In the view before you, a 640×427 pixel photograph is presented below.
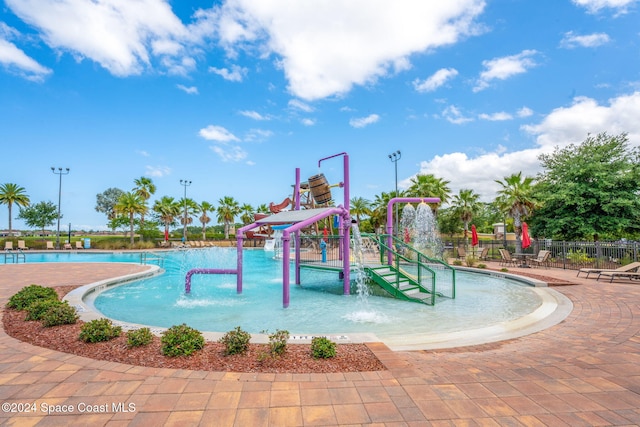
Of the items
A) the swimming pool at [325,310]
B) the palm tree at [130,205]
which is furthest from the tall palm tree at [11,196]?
the swimming pool at [325,310]

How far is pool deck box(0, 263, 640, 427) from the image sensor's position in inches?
130

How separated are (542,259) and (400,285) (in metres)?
→ 12.3

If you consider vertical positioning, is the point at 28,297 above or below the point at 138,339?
above

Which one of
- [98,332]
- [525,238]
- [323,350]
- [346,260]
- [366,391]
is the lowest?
[366,391]

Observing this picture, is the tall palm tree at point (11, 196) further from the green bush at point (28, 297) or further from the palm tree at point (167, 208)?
the green bush at point (28, 297)

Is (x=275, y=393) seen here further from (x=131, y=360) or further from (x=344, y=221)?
A: (x=344, y=221)

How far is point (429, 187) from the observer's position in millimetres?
33312

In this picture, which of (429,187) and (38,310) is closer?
(38,310)

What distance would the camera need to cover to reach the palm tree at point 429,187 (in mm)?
33406

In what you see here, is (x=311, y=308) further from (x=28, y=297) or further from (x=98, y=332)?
(x=28, y=297)

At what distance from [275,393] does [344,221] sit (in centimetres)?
797

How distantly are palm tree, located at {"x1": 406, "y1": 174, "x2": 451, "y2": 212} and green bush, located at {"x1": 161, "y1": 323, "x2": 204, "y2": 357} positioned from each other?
3103 centimetres

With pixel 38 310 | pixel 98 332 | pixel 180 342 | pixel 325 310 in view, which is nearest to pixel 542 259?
pixel 325 310

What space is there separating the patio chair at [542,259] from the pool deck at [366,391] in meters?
14.8
